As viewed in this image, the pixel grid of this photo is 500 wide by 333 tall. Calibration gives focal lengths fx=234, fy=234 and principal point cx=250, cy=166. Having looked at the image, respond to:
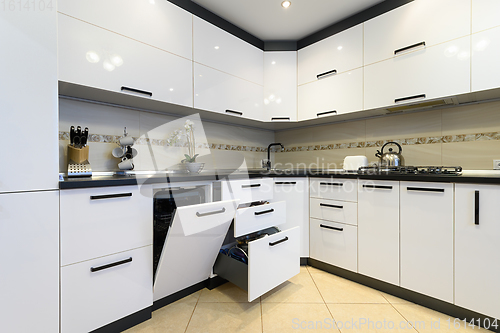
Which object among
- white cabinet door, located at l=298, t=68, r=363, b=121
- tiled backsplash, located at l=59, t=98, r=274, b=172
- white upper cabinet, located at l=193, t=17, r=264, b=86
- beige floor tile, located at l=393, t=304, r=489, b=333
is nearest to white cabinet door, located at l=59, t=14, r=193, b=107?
white upper cabinet, located at l=193, t=17, r=264, b=86

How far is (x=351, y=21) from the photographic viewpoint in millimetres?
2182

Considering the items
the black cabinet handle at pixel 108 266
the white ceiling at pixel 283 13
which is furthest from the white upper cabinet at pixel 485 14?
the black cabinet handle at pixel 108 266

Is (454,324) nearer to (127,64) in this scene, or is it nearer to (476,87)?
(476,87)

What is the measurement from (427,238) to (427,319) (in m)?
0.49

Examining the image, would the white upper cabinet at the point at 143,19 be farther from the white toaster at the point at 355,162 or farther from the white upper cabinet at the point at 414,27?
the white toaster at the point at 355,162

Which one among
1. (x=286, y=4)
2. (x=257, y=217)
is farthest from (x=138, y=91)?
(x=286, y=4)

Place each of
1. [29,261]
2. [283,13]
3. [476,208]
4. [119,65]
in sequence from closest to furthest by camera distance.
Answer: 1. [29,261]
2. [476,208]
3. [119,65]
4. [283,13]

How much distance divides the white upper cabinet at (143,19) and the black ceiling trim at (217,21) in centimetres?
6

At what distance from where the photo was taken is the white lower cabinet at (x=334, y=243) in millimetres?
1904

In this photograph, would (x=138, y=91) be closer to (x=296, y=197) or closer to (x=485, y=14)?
(x=296, y=197)

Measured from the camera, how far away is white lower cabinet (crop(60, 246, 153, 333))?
3.73 ft

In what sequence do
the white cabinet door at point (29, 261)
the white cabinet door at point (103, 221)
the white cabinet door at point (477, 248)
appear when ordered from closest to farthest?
1. the white cabinet door at point (29, 261)
2. the white cabinet door at point (103, 221)
3. the white cabinet door at point (477, 248)

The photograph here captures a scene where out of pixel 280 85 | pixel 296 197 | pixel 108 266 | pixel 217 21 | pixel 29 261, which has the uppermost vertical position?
pixel 217 21

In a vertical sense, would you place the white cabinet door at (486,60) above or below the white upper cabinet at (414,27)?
below
